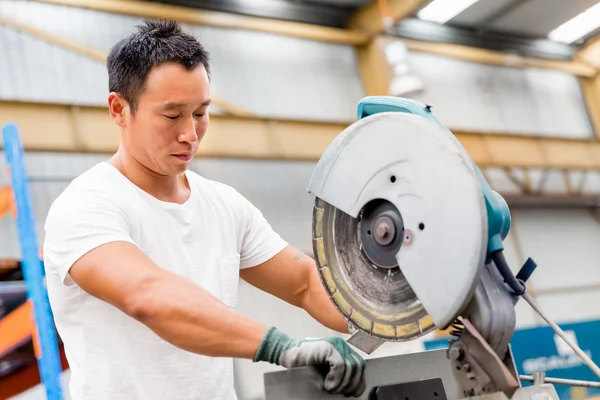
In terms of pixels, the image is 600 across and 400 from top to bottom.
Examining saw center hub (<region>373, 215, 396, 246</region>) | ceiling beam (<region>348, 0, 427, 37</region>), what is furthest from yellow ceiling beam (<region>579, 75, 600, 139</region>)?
saw center hub (<region>373, 215, 396, 246</region>)

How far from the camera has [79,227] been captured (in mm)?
1264

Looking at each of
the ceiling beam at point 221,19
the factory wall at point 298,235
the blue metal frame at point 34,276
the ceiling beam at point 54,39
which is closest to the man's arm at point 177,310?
the blue metal frame at point 34,276

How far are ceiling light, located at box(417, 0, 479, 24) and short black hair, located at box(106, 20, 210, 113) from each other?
765 cm

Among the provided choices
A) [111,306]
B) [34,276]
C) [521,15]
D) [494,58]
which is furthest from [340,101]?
[111,306]

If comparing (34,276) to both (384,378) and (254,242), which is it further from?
(384,378)

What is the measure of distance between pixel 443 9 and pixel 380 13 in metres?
0.99

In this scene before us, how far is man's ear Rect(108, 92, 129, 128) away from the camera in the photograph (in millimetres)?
1434

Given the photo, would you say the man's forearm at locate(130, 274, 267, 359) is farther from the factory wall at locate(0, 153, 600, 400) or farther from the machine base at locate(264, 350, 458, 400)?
the factory wall at locate(0, 153, 600, 400)

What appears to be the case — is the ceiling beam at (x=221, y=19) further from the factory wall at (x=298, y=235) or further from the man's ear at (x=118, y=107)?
the man's ear at (x=118, y=107)

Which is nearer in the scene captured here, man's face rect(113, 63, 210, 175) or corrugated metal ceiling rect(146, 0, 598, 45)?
man's face rect(113, 63, 210, 175)

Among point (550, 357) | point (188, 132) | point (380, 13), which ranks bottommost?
point (550, 357)

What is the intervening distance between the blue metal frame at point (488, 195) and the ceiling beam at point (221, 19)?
18.7 feet

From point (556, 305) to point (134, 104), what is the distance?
28.1ft

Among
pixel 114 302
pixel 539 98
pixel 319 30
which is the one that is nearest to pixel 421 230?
pixel 114 302
